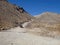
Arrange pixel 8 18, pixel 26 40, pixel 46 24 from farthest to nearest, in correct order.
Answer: pixel 8 18
pixel 46 24
pixel 26 40

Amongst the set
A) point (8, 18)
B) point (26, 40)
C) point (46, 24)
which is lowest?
point (26, 40)

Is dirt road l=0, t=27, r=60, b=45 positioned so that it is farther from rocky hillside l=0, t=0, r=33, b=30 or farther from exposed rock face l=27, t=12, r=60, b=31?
rocky hillside l=0, t=0, r=33, b=30

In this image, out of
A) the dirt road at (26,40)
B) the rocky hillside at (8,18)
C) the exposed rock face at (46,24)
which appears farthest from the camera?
the rocky hillside at (8,18)

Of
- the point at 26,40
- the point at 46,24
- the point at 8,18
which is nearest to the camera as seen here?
the point at 26,40

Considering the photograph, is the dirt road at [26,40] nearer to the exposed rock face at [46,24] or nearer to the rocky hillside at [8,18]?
the exposed rock face at [46,24]

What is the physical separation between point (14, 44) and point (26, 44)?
1.13m

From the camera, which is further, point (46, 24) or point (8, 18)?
point (8, 18)

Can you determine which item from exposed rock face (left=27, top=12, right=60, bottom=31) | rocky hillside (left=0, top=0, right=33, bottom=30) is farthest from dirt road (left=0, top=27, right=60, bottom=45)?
rocky hillside (left=0, top=0, right=33, bottom=30)

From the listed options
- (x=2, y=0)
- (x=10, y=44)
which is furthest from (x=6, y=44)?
(x=2, y=0)

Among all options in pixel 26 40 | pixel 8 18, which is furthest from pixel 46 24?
pixel 8 18

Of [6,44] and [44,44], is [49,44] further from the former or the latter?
[6,44]

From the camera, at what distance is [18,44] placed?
702 inches

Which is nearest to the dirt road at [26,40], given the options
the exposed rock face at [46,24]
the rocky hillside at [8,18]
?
the exposed rock face at [46,24]

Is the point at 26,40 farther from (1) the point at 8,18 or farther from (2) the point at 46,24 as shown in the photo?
(1) the point at 8,18
